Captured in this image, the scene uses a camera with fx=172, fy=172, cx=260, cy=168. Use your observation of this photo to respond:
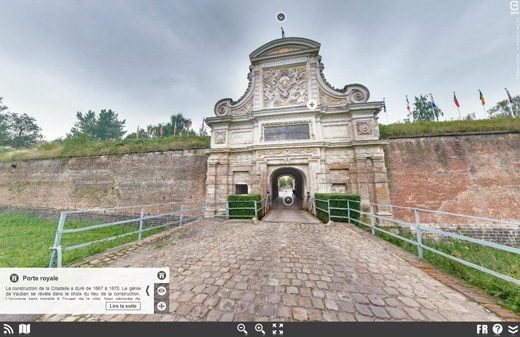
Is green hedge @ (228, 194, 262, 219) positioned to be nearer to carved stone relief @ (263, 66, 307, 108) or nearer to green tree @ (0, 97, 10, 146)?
carved stone relief @ (263, 66, 307, 108)

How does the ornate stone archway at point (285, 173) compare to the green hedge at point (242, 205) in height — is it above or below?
above

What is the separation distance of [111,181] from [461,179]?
2308 centimetres

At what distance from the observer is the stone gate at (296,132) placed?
10297mm

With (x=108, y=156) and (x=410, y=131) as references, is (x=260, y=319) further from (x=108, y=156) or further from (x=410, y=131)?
(x=108, y=156)

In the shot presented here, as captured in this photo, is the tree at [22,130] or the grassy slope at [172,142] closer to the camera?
the grassy slope at [172,142]

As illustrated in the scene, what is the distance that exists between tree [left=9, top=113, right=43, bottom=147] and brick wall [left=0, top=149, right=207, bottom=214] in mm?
30594

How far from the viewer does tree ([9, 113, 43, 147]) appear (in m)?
33.5

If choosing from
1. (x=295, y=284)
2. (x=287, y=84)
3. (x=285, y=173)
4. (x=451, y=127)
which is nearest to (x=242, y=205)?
(x=295, y=284)

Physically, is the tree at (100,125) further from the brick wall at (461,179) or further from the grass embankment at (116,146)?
the brick wall at (461,179)

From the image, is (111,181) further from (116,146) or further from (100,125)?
(100,125)
